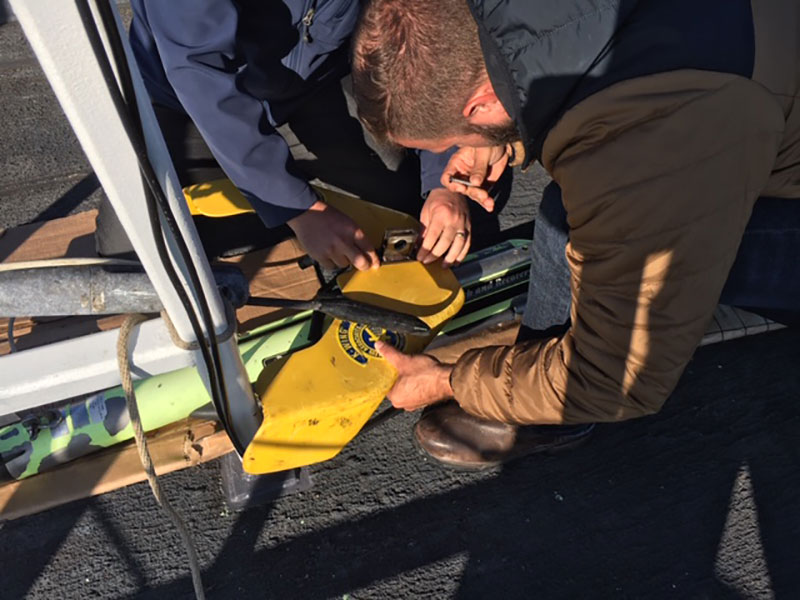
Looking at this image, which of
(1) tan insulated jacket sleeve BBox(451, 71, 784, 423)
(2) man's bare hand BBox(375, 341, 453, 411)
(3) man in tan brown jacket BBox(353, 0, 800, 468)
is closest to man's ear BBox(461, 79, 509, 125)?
(3) man in tan brown jacket BBox(353, 0, 800, 468)

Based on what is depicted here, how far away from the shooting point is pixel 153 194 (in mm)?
790

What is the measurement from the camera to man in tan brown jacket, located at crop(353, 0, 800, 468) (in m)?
1.02

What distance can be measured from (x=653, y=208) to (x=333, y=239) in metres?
0.82

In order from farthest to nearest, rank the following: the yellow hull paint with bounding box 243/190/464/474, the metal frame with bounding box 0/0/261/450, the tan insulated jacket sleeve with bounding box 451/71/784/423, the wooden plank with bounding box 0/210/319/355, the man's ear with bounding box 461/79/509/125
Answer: the wooden plank with bounding box 0/210/319/355 → the yellow hull paint with bounding box 243/190/464/474 → the man's ear with bounding box 461/79/509/125 → the tan insulated jacket sleeve with bounding box 451/71/784/423 → the metal frame with bounding box 0/0/261/450

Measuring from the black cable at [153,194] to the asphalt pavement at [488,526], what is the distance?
68cm

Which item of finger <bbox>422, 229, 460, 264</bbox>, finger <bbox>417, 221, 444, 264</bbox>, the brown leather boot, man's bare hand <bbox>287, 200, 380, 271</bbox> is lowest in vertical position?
the brown leather boot

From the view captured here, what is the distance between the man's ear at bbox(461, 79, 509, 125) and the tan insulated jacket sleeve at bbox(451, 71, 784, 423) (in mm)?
112

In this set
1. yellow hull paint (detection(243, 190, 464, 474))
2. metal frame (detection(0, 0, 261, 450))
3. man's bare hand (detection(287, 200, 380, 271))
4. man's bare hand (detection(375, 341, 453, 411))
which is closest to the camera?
metal frame (detection(0, 0, 261, 450))

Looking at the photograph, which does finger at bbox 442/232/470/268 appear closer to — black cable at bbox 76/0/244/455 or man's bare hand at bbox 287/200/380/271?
man's bare hand at bbox 287/200/380/271

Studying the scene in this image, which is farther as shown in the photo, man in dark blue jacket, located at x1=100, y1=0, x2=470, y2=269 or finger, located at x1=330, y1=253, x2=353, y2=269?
finger, located at x1=330, y1=253, x2=353, y2=269

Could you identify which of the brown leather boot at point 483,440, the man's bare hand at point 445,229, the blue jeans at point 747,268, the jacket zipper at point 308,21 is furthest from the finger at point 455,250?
the jacket zipper at point 308,21

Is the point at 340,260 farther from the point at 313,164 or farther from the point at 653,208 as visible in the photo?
the point at 653,208

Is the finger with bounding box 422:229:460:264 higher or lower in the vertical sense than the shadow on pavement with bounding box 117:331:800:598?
higher

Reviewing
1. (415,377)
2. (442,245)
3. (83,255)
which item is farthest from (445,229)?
(83,255)
